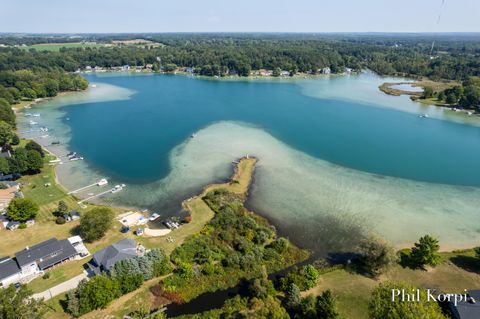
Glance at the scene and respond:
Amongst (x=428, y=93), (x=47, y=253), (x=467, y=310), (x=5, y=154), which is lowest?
(x=47, y=253)

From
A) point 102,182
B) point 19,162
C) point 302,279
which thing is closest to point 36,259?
point 102,182

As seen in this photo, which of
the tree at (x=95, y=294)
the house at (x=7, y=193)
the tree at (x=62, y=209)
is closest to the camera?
the tree at (x=95, y=294)

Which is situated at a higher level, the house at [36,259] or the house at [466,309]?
the house at [466,309]

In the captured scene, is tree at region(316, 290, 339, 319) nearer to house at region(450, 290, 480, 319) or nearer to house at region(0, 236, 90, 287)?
house at region(450, 290, 480, 319)

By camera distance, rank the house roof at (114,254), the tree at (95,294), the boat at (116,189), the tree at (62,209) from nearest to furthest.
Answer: the tree at (95,294) < the house roof at (114,254) < the tree at (62,209) < the boat at (116,189)

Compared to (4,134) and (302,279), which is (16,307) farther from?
(4,134)

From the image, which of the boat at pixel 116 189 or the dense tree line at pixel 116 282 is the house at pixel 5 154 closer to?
the boat at pixel 116 189

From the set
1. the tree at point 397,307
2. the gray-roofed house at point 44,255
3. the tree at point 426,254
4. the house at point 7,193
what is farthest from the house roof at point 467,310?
the house at point 7,193
